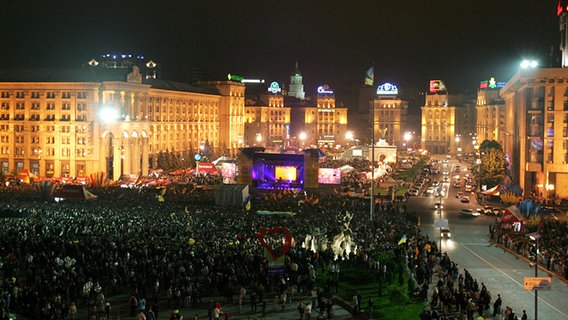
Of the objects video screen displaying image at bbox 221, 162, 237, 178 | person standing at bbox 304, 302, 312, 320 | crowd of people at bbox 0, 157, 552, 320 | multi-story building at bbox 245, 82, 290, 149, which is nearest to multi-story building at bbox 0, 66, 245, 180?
video screen displaying image at bbox 221, 162, 237, 178

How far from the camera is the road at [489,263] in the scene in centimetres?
3183

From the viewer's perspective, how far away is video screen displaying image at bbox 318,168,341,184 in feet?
256

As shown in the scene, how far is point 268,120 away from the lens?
17088cm

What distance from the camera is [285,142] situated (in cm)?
16625

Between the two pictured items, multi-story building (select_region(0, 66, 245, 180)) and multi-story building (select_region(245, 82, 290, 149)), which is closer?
multi-story building (select_region(0, 66, 245, 180))

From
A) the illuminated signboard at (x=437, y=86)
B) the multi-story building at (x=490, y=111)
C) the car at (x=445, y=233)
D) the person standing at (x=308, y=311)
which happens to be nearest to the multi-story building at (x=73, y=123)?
the car at (x=445, y=233)

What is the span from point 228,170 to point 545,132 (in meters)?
33.1

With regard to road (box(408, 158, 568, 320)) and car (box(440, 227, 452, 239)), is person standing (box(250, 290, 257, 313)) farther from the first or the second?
car (box(440, 227, 452, 239))

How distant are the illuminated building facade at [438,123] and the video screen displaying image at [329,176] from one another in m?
97.4

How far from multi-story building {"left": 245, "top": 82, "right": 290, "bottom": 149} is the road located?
9840 cm

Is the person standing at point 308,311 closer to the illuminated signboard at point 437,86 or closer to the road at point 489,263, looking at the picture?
the road at point 489,263

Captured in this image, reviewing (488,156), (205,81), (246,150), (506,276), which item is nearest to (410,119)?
(205,81)

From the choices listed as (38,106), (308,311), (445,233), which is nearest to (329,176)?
(445,233)

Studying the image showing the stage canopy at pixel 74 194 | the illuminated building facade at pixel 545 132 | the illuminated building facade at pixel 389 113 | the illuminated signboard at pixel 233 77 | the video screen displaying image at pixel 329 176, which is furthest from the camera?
the illuminated building facade at pixel 389 113
